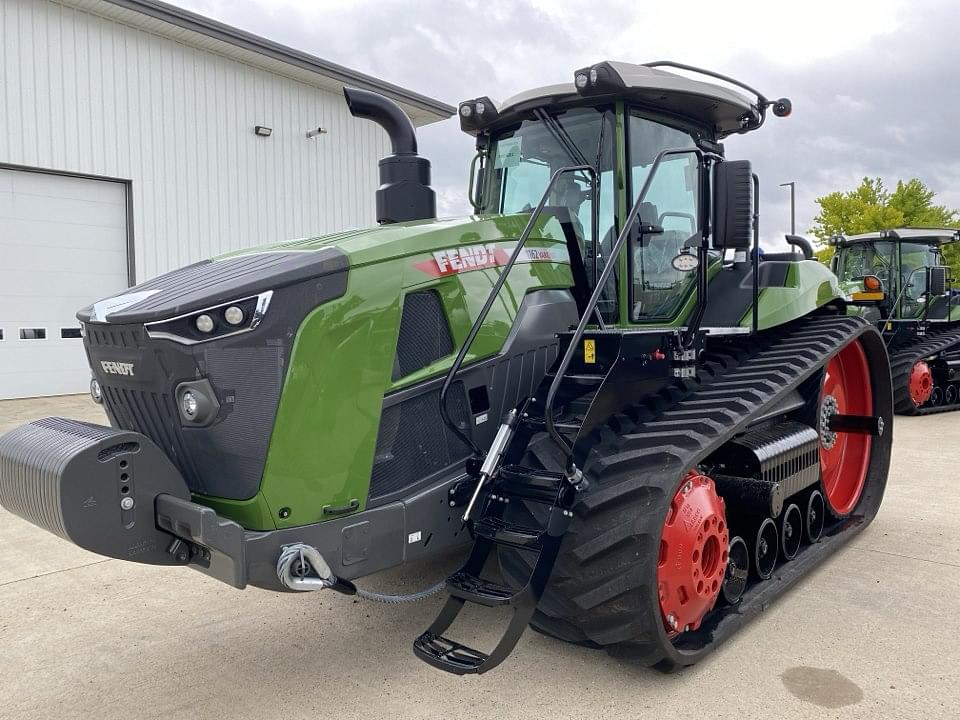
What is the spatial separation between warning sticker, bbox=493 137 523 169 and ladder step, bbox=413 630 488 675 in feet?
7.64

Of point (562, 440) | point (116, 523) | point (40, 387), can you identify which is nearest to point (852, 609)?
point (562, 440)

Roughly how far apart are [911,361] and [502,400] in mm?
8612

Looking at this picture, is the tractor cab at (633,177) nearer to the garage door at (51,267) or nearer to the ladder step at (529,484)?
the ladder step at (529,484)

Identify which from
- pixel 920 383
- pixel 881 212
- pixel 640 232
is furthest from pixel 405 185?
pixel 881 212

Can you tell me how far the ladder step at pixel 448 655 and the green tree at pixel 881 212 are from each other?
95.1ft

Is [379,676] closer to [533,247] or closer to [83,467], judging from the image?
[83,467]

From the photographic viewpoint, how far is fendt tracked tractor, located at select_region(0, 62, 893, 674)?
2547mm

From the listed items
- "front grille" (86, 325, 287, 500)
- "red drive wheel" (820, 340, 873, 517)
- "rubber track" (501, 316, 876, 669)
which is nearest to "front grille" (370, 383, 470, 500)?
"rubber track" (501, 316, 876, 669)

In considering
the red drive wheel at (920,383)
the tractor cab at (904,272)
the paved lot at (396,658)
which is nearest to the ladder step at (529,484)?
the paved lot at (396,658)

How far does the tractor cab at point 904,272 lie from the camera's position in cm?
1135

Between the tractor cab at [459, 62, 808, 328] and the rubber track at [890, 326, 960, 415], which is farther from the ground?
the tractor cab at [459, 62, 808, 328]

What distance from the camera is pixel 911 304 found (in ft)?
38.0

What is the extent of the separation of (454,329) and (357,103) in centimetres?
117

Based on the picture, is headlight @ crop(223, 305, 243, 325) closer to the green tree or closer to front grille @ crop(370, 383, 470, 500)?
front grille @ crop(370, 383, 470, 500)
